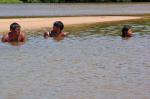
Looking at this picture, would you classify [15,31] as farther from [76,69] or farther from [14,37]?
[76,69]

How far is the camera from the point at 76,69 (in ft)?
42.2

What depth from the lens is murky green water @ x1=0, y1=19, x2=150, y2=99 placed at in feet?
33.8

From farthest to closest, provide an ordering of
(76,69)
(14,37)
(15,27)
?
(14,37) → (15,27) → (76,69)

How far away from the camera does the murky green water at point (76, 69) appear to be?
10297 millimetres

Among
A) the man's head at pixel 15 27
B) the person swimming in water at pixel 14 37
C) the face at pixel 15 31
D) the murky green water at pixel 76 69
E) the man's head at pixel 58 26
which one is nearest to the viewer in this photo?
the murky green water at pixel 76 69

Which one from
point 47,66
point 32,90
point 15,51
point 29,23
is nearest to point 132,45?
point 15,51

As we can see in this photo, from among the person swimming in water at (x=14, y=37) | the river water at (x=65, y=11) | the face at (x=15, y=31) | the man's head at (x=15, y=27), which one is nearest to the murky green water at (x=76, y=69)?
the person swimming in water at (x=14, y=37)

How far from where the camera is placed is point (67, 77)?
464 inches

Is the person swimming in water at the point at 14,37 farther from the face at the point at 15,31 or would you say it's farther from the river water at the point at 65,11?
the river water at the point at 65,11

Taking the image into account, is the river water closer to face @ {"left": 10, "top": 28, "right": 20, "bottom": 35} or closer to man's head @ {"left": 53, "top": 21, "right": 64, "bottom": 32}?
man's head @ {"left": 53, "top": 21, "right": 64, "bottom": 32}

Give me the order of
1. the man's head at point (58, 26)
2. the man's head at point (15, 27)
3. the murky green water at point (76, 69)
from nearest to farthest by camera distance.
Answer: the murky green water at point (76, 69), the man's head at point (15, 27), the man's head at point (58, 26)

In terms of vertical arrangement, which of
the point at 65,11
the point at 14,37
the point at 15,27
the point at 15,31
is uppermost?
the point at 15,27

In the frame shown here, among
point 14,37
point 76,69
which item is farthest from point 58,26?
point 76,69

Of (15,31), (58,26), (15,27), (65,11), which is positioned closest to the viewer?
(15,27)
